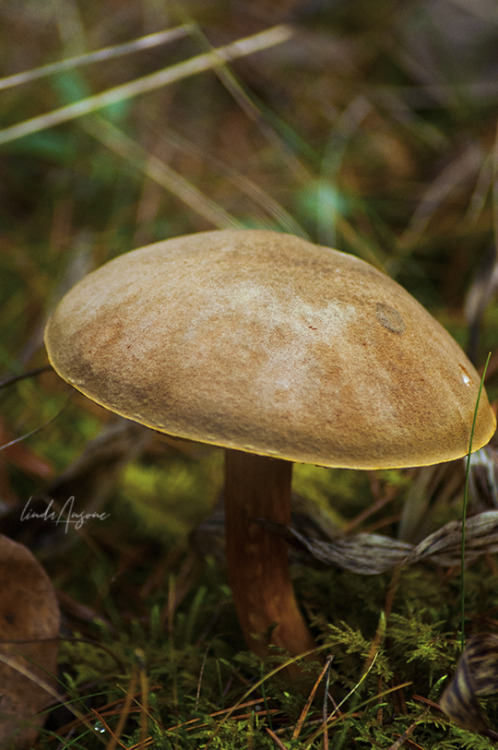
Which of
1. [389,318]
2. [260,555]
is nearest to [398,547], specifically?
[260,555]

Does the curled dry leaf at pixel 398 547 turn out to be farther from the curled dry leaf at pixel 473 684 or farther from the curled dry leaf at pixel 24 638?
the curled dry leaf at pixel 24 638

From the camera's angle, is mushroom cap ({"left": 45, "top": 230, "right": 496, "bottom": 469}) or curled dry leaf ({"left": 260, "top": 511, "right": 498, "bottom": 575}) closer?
mushroom cap ({"left": 45, "top": 230, "right": 496, "bottom": 469})

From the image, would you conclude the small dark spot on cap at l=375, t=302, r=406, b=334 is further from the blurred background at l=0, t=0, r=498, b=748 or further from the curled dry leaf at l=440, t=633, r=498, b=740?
the blurred background at l=0, t=0, r=498, b=748

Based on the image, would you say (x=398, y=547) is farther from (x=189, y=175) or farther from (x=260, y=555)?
(x=189, y=175)

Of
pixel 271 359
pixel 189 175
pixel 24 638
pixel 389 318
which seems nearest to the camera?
pixel 271 359

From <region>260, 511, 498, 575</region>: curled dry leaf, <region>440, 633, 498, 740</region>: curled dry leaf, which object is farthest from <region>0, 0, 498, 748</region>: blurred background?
<region>440, 633, 498, 740</region>: curled dry leaf

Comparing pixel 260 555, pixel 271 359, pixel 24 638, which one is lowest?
pixel 24 638

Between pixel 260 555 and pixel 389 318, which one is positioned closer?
pixel 389 318

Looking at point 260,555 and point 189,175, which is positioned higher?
point 189,175
